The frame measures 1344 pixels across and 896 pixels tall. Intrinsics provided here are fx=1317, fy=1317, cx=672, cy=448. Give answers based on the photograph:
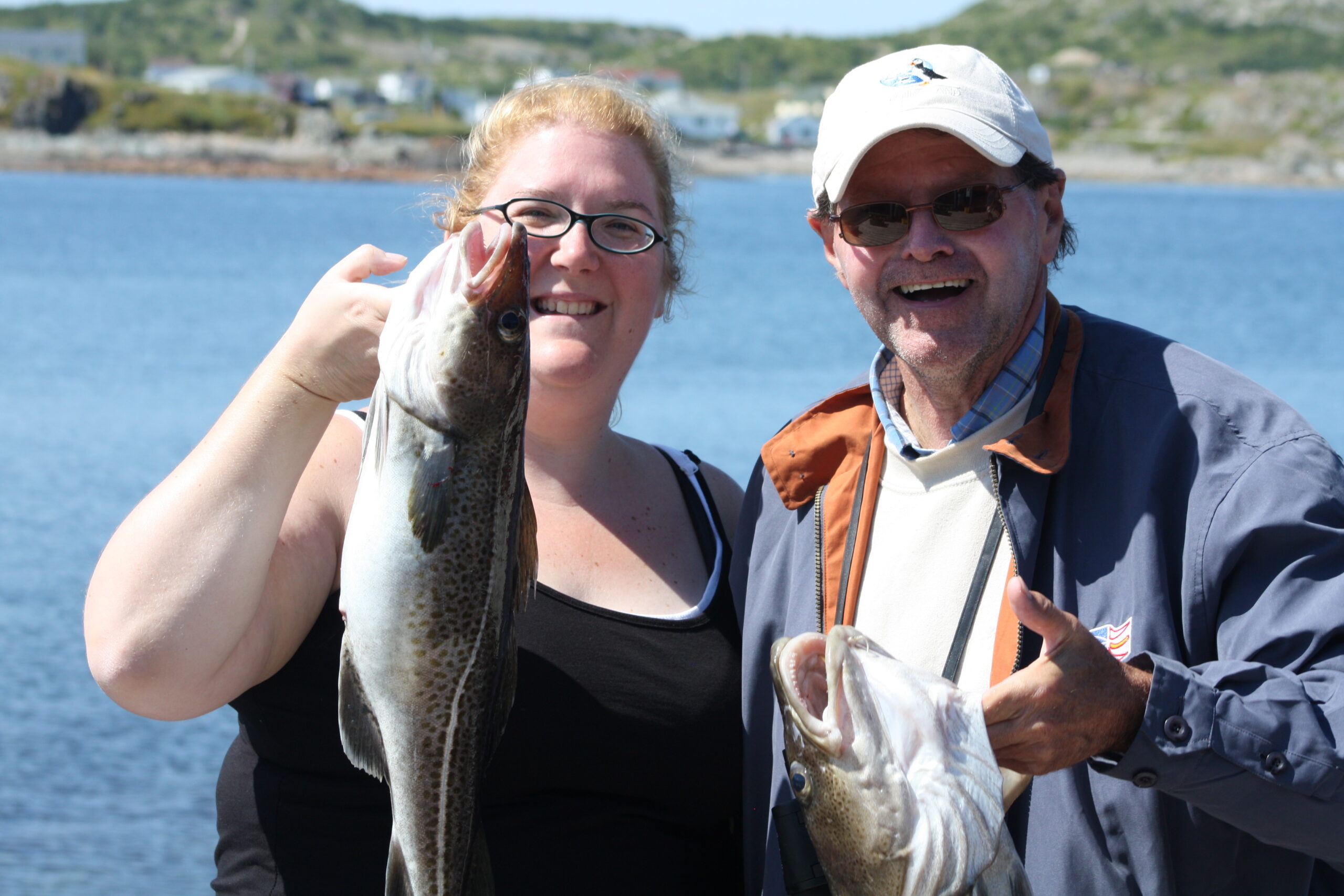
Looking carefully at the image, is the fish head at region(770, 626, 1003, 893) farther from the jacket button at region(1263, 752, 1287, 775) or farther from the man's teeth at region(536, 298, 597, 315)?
the man's teeth at region(536, 298, 597, 315)

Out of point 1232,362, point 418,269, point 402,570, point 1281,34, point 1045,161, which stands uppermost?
point 1281,34

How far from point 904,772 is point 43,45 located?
174869mm

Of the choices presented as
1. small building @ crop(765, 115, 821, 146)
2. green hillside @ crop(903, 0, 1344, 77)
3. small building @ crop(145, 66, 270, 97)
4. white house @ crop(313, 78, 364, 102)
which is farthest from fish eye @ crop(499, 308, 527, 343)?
green hillside @ crop(903, 0, 1344, 77)

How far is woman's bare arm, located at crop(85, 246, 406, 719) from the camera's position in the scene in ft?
10.0

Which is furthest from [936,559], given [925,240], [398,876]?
[398,876]

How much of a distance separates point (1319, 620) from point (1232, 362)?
2932 centimetres

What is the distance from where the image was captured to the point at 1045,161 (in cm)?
372

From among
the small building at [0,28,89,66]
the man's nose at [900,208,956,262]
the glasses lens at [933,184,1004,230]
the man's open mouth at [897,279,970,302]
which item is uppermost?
the small building at [0,28,89,66]

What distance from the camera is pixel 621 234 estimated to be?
4.09 meters

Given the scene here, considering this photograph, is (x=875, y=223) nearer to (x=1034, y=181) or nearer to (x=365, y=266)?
(x=1034, y=181)

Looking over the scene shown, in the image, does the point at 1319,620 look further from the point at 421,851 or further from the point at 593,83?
the point at 593,83

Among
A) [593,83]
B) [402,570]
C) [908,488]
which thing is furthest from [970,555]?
[593,83]

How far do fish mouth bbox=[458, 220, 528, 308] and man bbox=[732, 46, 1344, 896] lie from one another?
108 cm

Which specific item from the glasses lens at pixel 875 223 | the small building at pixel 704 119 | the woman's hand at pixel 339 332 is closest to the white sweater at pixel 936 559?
the glasses lens at pixel 875 223
